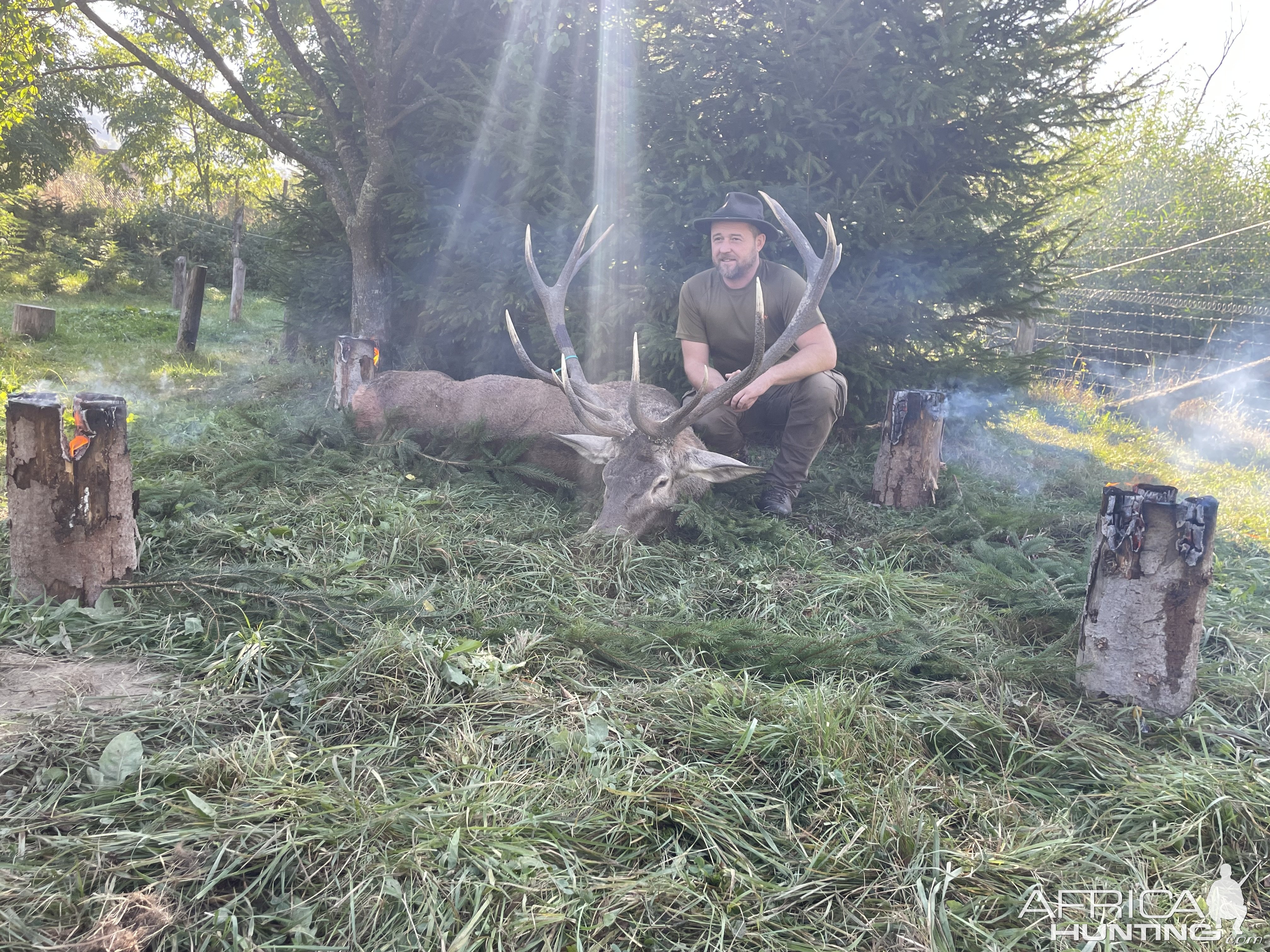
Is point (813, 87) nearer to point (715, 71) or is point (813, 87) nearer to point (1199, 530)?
point (715, 71)

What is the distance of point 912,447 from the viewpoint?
517 cm

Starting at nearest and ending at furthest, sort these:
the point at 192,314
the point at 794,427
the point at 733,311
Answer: the point at 794,427 → the point at 733,311 → the point at 192,314

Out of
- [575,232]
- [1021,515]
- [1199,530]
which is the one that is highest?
[575,232]

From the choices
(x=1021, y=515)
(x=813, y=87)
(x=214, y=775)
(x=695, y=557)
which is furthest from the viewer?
(x=813, y=87)

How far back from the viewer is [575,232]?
6.95 meters

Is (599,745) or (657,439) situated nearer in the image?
(599,745)

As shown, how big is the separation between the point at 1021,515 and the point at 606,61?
472 cm

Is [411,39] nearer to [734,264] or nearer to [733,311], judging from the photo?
[734,264]

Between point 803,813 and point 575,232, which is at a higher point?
point 575,232

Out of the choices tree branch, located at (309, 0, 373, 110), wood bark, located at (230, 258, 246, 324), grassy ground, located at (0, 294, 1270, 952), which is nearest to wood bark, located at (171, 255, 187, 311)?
wood bark, located at (230, 258, 246, 324)

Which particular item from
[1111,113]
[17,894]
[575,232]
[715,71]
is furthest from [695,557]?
[1111,113]

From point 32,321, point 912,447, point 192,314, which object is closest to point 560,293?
point 912,447

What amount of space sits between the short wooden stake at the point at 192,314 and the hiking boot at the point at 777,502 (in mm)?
8246

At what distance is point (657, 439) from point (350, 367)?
8.35 ft
